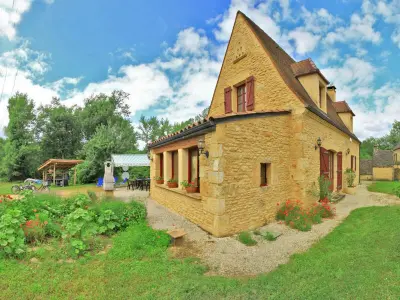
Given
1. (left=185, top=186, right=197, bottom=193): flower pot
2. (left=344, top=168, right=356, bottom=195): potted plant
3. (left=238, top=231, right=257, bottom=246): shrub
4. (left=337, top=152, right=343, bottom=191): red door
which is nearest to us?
(left=238, top=231, right=257, bottom=246): shrub

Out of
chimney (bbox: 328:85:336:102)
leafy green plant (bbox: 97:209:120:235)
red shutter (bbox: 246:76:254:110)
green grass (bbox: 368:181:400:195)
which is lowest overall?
green grass (bbox: 368:181:400:195)

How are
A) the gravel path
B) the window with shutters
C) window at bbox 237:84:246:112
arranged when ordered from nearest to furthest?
the gravel path → window at bbox 237:84:246:112 → the window with shutters

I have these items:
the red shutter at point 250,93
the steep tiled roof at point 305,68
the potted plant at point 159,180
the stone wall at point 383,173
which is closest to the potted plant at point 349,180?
the steep tiled roof at point 305,68

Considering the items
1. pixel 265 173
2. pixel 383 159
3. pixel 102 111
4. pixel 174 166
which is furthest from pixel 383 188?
pixel 102 111

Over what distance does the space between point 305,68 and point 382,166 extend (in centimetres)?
2870

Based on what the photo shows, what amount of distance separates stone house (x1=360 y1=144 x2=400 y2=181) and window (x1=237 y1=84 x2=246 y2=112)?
2990 cm

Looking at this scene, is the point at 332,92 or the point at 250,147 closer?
the point at 250,147

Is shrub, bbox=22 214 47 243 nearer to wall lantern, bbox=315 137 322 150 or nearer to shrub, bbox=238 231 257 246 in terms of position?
shrub, bbox=238 231 257 246

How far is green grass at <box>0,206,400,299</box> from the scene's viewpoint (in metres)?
3.19

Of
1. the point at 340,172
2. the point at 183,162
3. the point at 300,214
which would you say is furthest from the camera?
the point at 340,172

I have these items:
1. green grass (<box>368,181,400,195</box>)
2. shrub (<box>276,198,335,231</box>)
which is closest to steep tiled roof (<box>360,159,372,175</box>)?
green grass (<box>368,181,400,195</box>)

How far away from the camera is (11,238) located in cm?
422

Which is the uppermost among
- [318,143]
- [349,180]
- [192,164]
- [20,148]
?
[20,148]

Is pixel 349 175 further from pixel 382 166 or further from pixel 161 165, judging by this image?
pixel 382 166
